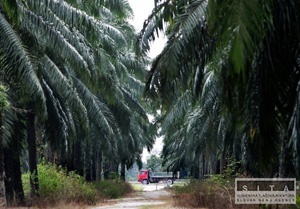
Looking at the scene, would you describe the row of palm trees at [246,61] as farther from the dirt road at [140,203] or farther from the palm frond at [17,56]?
the dirt road at [140,203]

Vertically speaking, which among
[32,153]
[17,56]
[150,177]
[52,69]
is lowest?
[32,153]

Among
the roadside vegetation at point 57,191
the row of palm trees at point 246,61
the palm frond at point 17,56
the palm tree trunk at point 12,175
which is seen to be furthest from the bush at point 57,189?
the row of palm trees at point 246,61

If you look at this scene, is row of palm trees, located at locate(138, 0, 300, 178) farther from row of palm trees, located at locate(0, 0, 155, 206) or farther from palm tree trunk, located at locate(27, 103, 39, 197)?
palm tree trunk, located at locate(27, 103, 39, 197)

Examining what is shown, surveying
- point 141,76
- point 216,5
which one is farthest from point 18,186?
point 216,5

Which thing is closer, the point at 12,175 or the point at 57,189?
the point at 12,175

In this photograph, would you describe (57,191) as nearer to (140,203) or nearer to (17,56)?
(140,203)

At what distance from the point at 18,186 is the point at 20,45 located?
6553mm

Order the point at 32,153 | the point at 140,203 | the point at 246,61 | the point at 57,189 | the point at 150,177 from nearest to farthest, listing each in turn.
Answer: the point at 246,61 < the point at 57,189 < the point at 32,153 < the point at 140,203 < the point at 150,177

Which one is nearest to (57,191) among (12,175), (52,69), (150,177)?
(12,175)

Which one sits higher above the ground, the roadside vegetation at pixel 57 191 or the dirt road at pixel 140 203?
the roadside vegetation at pixel 57 191

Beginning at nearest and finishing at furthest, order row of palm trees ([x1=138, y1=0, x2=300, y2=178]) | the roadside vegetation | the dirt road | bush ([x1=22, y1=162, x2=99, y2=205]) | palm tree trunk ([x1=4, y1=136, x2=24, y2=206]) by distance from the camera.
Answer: row of palm trees ([x1=138, y1=0, x2=300, y2=178]) → palm tree trunk ([x1=4, y1=136, x2=24, y2=206]) → the roadside vegetation → bush ([x1=22, y1=162, x2=99, y2=205]) → the dirt road

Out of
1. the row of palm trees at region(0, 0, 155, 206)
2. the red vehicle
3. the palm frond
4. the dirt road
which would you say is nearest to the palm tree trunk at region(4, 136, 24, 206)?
the row of palm trees at region(0, 0, 155, 206)

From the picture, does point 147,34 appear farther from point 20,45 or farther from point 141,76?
point 141,76

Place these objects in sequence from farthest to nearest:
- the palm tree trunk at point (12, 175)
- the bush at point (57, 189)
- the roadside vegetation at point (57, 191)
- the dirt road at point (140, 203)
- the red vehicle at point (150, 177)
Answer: the red vehicle at point (150, 177) → the dirt road at point (140, 203) → the bush at point (57, 189) → the roadside vegetation at point (57, 191) → the palm tree trunk at point (12, 175)
